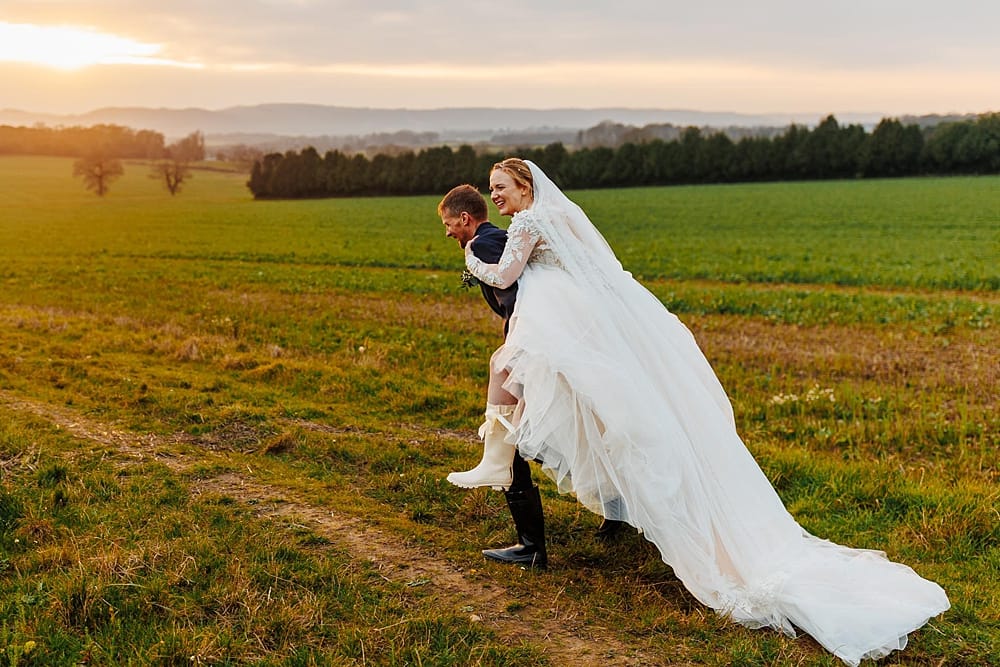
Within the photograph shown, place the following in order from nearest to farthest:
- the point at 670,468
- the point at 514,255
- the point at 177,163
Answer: the point at 670,468 → the point at 514,255 → the point at 177,163

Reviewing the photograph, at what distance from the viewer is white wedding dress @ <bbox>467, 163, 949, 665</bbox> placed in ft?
16.4

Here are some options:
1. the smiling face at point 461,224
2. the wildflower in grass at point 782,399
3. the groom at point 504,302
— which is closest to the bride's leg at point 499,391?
the groom at point 504,302

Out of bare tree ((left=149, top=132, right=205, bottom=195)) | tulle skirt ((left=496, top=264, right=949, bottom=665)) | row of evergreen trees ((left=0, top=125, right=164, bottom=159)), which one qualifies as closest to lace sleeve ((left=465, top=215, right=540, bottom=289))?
tulle skirt ((left=496, top=264, right=949, bottom=665))

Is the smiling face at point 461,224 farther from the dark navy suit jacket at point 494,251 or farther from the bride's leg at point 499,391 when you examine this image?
the bride's leg at point 499,391

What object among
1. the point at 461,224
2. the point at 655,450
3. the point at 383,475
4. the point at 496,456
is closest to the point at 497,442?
the point at 496,456

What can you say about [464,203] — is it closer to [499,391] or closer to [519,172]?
[519,172]

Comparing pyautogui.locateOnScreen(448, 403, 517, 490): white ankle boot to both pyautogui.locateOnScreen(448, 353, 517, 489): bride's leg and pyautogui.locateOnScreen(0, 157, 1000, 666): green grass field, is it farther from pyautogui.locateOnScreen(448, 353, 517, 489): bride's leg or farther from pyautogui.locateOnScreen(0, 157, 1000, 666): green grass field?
pyautogui.locateOnScreen(0, 157, 1000, 666): green grass field

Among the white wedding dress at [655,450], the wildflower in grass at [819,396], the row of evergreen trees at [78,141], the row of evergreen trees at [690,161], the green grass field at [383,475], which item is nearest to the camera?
the green grass field at [383,475]

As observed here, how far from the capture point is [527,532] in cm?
581

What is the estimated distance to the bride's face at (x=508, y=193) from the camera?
5723mm

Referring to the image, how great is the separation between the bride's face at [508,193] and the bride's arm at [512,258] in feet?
0.85

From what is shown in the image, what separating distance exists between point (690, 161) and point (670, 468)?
8291 cm

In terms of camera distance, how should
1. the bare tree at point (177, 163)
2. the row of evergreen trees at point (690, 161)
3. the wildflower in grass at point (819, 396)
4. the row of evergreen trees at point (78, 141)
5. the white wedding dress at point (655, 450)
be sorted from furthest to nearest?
the bare tree at point (177, 163)
the row of evergreen trees at point (690, 161)
the row of evergreen trees at point (78, 141)
the wildflower in grass at point (819, 396)
the white wedding dress at point (655, 450)

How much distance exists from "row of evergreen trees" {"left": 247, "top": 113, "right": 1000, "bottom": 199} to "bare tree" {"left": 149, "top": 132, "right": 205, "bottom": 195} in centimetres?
715
